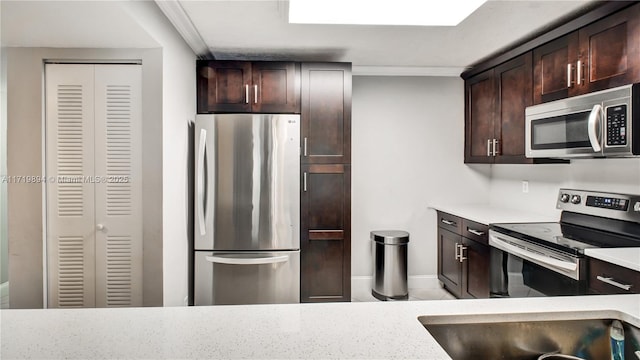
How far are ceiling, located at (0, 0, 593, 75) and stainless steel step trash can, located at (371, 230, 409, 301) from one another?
5.56 feet

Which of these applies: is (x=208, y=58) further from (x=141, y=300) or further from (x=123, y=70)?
(x=141, y=300)

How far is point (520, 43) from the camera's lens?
3064mm

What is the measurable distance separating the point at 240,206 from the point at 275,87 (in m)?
1.08

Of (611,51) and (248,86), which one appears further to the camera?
(248,86)

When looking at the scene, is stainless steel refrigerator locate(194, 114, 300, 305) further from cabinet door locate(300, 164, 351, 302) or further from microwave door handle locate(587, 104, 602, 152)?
microwave door handle locate(587, 104, 602, 152)

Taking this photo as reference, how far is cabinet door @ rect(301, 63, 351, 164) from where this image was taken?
335 centimetres

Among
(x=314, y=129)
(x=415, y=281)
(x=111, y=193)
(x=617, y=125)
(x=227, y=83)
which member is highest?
(x=227, y=83)

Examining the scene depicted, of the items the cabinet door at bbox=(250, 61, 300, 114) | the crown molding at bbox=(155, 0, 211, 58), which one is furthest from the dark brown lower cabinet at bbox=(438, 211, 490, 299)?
the crown molding at bbox=(155, 0, 211, 58)

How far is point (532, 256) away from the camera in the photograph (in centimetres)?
237

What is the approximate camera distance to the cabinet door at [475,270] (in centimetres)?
303

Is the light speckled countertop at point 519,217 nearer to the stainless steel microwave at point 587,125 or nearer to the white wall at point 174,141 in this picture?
the stainless steel microwave at point 587,125

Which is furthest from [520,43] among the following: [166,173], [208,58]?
[166,173]

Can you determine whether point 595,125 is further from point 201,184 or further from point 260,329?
point 201,184

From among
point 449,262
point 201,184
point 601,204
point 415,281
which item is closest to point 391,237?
point 449,262
